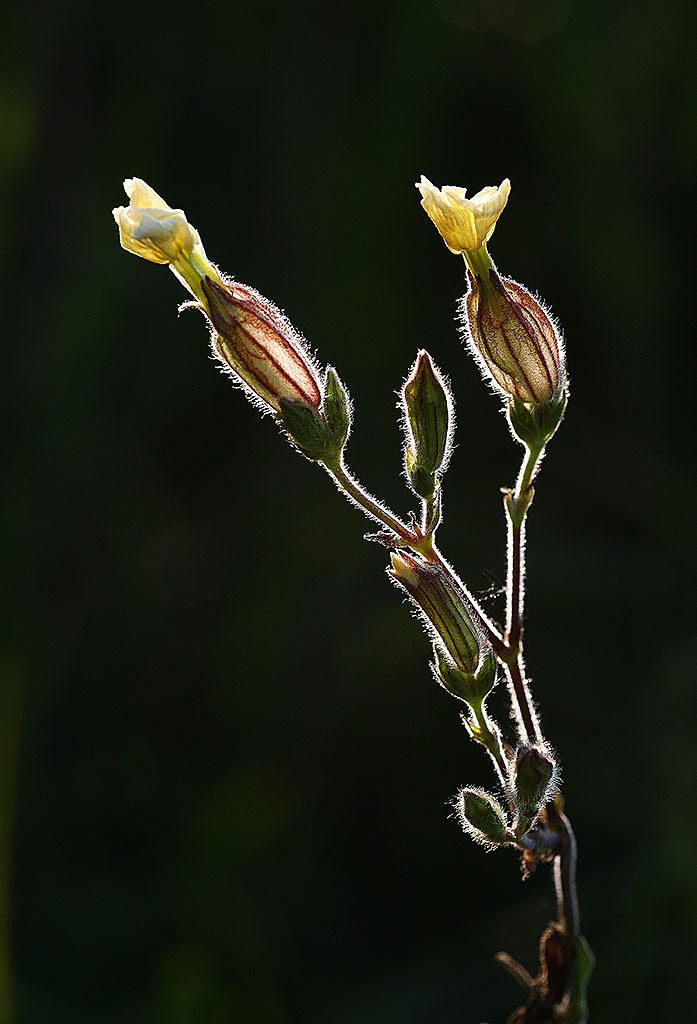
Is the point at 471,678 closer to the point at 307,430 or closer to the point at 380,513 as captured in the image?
the point at 380,513

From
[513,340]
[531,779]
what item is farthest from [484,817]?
[513,340]

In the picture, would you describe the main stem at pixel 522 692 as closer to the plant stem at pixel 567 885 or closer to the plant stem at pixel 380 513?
the plant stem at pixel 567 885

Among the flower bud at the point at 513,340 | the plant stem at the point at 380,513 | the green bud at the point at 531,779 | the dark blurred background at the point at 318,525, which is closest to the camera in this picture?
the green bud at the point at 531,779

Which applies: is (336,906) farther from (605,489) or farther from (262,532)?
(605,489)

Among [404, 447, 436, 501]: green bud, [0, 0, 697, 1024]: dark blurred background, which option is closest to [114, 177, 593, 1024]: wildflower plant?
[404, 447, 436, 501]: green bud

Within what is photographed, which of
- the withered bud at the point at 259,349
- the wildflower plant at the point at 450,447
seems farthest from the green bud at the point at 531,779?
the withered bud at the point at 259,349

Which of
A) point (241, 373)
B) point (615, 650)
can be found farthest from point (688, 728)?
point (241, 373)

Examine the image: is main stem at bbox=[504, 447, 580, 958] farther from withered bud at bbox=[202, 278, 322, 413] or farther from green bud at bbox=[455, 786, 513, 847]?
withered bud at bbox=[202, 278, 322, 413]
